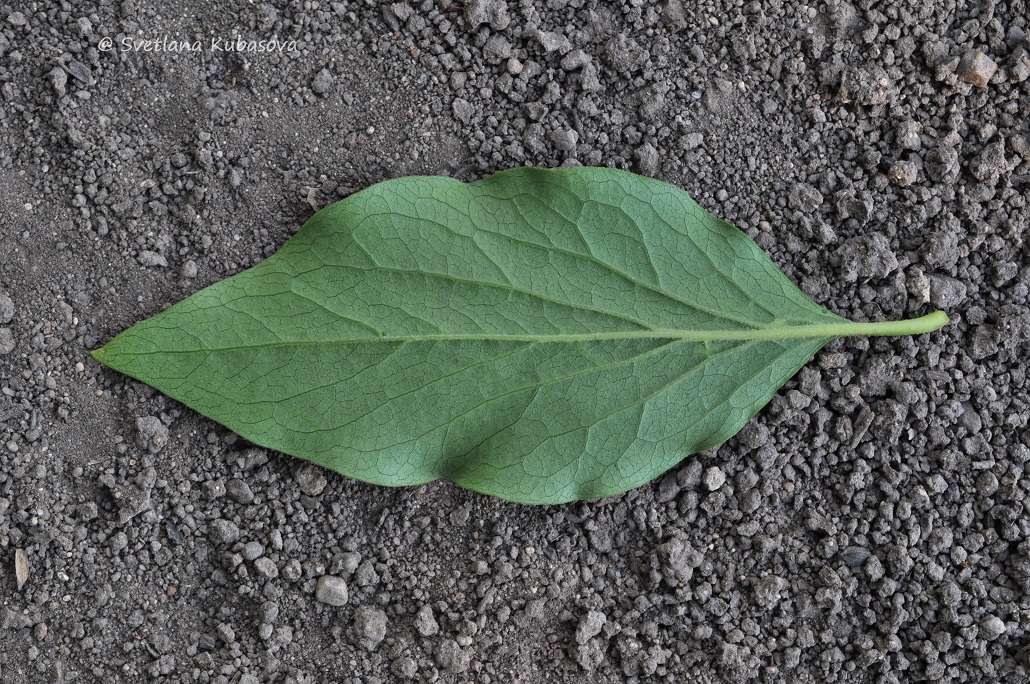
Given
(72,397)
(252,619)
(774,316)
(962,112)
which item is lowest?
(252,619)

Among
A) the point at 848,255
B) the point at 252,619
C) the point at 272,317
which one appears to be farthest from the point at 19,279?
the point at 848,255

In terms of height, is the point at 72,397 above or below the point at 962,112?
below

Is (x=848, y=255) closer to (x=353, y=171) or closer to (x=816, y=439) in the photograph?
(x=816, y=439)

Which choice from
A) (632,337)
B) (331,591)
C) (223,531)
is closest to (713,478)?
(632,337)

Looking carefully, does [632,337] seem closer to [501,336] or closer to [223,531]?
[501,336]

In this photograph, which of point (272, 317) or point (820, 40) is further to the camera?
point (820, 40)
